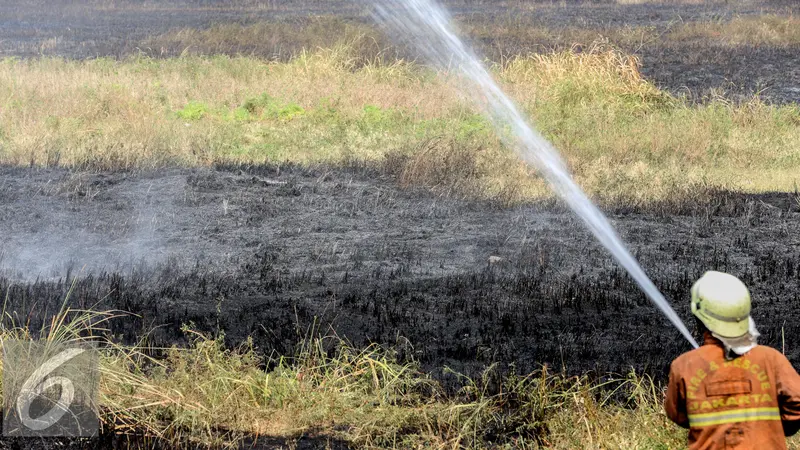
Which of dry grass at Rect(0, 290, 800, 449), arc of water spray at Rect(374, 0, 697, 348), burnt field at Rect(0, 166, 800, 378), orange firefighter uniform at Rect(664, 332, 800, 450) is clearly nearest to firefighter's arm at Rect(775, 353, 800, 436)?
orange firefighter uniform at Rect(664, 332, 800, 450)

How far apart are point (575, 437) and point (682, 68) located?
1524cm

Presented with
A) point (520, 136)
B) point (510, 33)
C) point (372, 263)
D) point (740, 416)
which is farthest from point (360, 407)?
point (510, 33)

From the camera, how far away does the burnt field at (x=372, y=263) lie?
17.6 ft

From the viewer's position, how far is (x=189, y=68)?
15.8 m

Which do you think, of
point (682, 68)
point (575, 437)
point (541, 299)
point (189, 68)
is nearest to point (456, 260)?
point (541, 299)

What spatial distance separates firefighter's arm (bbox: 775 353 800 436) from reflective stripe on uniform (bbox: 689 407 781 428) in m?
0.02

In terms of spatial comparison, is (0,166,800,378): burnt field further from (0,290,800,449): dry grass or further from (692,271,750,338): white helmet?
(692,271,750,338): white helmet

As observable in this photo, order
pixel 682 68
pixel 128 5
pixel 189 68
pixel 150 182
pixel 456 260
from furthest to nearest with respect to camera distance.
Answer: pixel 128 5 → pixel 682 68 → pixel 189 68 → pixel 150 182 → pixel 456 260

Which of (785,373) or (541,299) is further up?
(785,373)

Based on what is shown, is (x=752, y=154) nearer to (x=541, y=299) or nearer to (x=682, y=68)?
(x=541, y=299)

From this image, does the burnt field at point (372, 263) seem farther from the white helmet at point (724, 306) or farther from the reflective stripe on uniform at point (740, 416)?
the white helmet at point (724, 306)

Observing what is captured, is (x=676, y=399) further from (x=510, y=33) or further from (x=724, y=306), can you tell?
(x=510, y=33)

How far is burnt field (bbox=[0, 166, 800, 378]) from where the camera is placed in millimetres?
5379

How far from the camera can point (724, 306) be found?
7.86 feet
